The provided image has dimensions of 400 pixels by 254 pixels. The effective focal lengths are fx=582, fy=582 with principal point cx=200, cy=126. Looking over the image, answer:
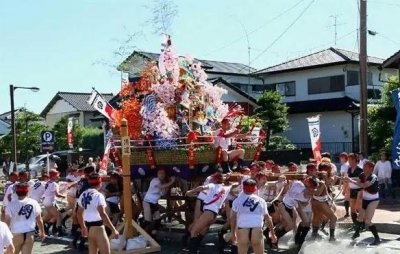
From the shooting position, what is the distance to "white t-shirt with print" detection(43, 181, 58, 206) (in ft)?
50.9

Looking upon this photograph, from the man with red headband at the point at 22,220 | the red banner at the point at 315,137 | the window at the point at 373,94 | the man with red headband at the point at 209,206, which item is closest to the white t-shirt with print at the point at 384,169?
the red banner at the point at 315,137

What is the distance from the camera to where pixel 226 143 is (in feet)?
44.3

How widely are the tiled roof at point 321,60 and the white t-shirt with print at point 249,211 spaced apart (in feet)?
94.0

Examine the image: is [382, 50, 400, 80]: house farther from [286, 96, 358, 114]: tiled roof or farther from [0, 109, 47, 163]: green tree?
[0, 109, 47, 163]: green tree

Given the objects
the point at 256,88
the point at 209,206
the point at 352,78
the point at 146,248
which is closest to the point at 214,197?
the point at 209,206

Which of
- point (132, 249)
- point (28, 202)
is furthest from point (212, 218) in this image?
point (28, 202)

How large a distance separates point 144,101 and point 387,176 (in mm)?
9385

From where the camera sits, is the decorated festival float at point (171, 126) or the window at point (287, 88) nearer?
the decorated festival float at point (171, 126)

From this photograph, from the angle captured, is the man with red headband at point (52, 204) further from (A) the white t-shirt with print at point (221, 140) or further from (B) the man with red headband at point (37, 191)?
(A) the white t-shirt with print at point (221, 140)

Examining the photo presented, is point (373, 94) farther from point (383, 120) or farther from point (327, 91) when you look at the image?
point (383, 120)

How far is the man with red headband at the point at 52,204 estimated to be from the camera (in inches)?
612

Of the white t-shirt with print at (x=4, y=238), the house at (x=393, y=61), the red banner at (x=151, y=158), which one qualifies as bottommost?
the white t-shirt with print at (x=4, y=238)

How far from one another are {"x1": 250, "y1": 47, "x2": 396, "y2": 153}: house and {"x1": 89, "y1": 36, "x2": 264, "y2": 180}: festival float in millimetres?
21928

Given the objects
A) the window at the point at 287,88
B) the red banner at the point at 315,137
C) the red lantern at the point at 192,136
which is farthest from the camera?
the window at the point at 287,88
